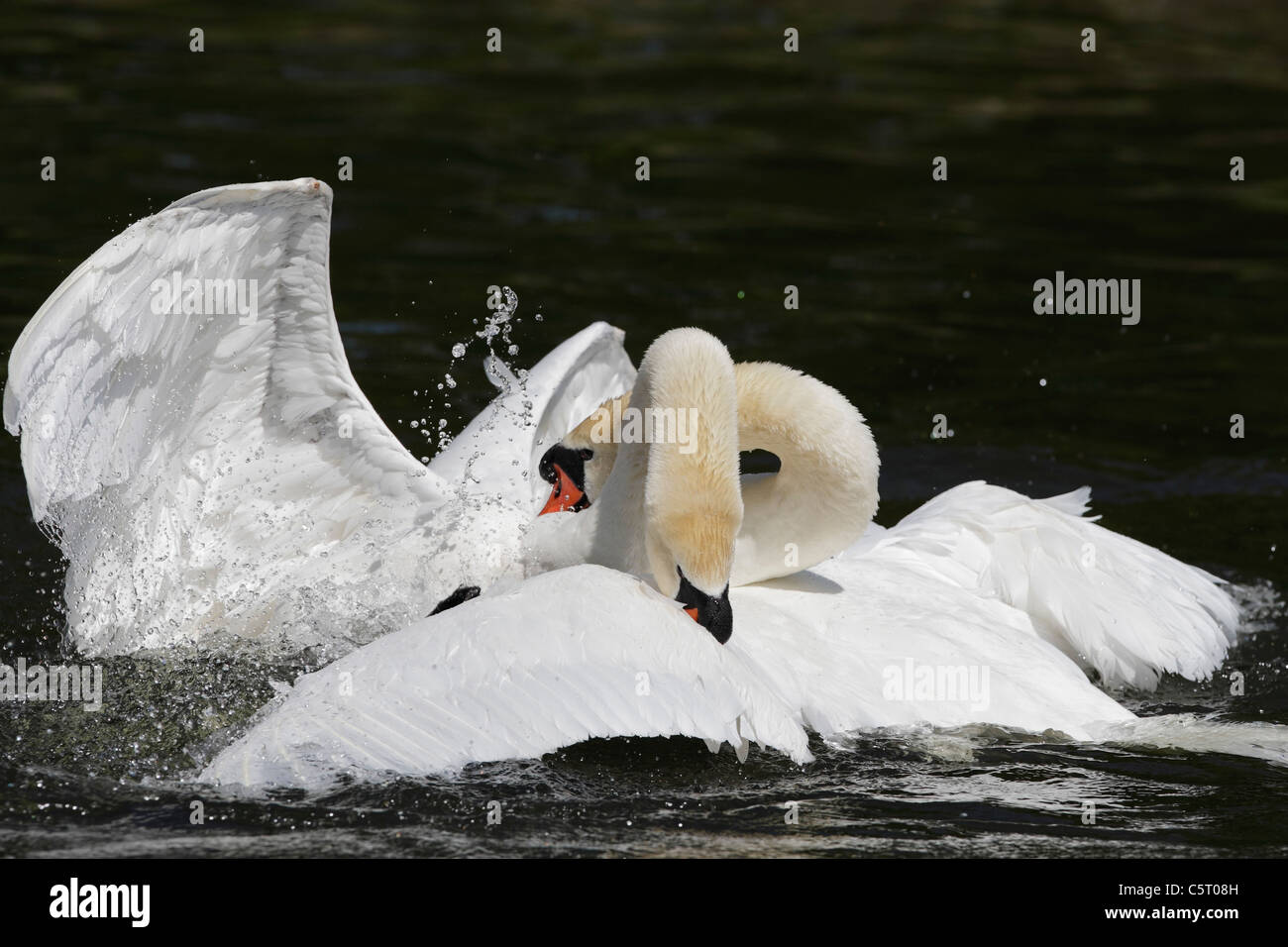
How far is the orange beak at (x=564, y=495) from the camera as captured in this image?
313 inches

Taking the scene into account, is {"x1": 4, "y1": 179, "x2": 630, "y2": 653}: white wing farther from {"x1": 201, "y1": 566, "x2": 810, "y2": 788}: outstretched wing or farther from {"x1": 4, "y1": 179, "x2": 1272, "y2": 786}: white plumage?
{"x1": 201, "y1": 566, "x2": 810, "y2": 788}: outstretched wing

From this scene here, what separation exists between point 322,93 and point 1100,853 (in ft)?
46.5

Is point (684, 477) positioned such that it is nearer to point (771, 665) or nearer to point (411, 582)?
point (771, 665)

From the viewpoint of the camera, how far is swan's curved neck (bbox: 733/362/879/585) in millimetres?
7137

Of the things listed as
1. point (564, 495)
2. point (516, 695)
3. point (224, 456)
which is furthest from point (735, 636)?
point (224, 456)

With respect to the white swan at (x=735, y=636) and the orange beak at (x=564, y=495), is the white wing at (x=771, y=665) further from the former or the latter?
the orange beak at (x=564, y=495)

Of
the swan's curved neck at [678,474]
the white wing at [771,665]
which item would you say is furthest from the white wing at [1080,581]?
the swan's curved neck at [678,474]

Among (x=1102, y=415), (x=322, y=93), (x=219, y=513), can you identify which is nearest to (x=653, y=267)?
(x=1102, y=415)

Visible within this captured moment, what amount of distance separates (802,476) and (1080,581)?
4.95 feet

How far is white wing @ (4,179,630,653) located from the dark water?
37cm

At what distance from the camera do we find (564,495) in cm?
797

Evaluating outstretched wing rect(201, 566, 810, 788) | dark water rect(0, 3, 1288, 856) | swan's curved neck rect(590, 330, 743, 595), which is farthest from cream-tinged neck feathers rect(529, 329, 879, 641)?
dark water rect(0, 3, 1288, 856)
